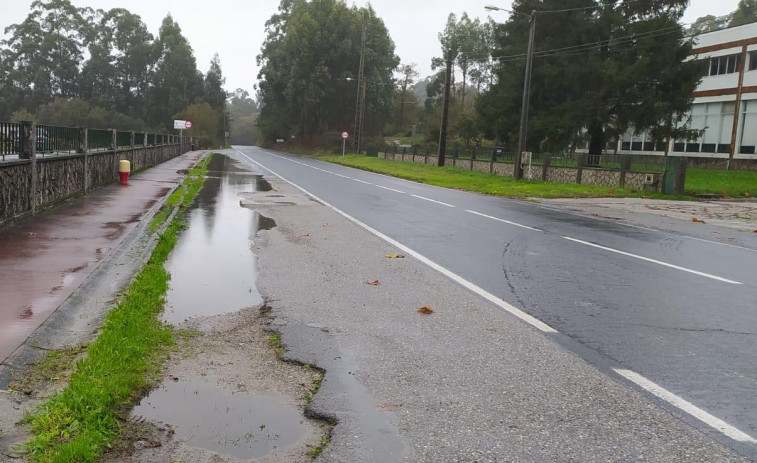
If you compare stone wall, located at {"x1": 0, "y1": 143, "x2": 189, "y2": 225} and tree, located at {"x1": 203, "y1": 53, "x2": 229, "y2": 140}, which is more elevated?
tree, located at {"x1": 203, "y1": 53, "x2": 229, "y2": 140}

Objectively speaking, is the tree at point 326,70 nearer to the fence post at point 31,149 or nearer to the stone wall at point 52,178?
the stone wall at point 52,178

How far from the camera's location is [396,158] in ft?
190

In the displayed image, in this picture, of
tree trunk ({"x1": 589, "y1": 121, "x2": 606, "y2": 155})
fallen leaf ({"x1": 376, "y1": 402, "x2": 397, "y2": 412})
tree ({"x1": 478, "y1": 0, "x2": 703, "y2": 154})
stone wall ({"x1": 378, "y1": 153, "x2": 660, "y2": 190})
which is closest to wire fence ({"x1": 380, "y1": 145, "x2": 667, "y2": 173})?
stone wall ({"x1": 378, "y1": 153, "x2": 660, "y2": 190})

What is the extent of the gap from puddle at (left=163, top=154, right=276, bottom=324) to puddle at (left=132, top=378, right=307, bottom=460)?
1831 millimetres

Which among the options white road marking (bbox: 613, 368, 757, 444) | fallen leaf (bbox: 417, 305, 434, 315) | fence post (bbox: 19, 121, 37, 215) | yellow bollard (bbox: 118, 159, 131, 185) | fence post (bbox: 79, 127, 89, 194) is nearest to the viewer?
white road marking (bbox: 613, 368, 757, 444)

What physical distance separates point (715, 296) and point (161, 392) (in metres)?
6.11

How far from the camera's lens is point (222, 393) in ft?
13.9

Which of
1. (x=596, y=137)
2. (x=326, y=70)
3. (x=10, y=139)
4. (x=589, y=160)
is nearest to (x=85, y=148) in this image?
(x=10, y=139)

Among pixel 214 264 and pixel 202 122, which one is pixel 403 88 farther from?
pixel 214 264

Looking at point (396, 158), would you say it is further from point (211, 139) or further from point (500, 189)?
point (211, 139)

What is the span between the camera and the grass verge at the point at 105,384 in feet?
10.9

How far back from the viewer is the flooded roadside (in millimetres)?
3480

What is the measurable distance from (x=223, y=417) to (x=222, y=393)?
0.38 m

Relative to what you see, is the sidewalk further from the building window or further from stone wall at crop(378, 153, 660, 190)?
the building window
